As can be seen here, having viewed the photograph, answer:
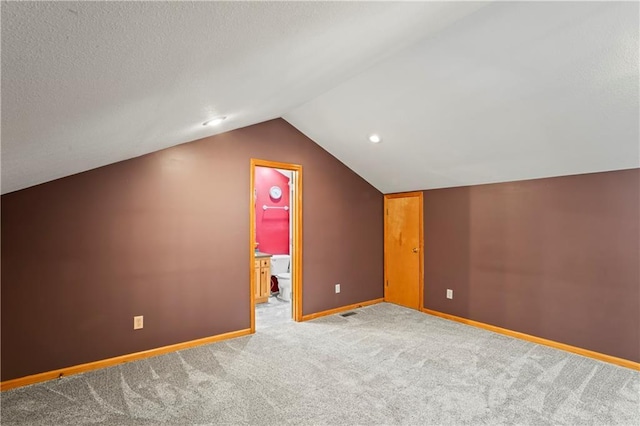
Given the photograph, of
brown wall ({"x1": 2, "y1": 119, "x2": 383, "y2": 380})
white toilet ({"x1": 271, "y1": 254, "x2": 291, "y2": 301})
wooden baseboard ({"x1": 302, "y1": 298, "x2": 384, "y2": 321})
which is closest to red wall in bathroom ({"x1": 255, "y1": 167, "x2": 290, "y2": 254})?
white toilet ({"x1": 271, "y1": 254, "x2": 291, "y2": 301})

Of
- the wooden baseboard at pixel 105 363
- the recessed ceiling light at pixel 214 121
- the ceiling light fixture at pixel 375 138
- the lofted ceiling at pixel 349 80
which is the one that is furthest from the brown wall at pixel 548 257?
the recessed ceiling light at pixel 214 121

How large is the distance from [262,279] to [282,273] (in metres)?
0.55

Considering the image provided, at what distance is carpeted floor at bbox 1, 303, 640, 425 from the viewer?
224 cm

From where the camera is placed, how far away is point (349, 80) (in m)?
3.04

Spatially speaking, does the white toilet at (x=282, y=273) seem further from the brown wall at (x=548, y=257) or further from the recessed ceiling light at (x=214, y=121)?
the recessed ceiling light at (x=214, y=121)

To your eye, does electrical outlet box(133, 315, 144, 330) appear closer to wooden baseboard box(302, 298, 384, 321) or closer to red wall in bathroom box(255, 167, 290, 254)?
wooden baseboard box(302, 298, 384, 321)

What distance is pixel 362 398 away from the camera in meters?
2.46

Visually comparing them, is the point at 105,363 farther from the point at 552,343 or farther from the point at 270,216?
the point at 552,343

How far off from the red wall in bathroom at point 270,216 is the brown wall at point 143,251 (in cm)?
173

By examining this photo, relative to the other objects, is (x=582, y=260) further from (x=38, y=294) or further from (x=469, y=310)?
(x=38, y=294)

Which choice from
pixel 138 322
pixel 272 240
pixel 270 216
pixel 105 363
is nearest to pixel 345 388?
pixel 138 322

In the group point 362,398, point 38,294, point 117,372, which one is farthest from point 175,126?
point 362,398

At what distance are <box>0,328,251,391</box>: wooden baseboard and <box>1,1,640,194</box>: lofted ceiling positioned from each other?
1554mm

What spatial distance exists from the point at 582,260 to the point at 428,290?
1.86 meters
